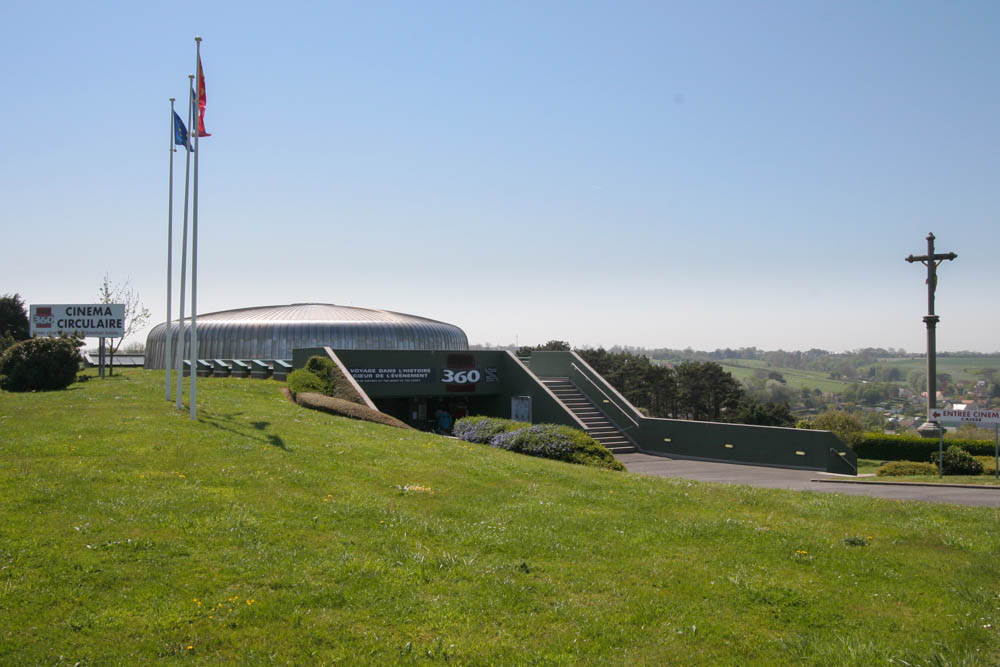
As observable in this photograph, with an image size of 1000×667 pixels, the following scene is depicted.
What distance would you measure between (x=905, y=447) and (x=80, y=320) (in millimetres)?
35963

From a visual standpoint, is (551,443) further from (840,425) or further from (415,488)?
(840,425)

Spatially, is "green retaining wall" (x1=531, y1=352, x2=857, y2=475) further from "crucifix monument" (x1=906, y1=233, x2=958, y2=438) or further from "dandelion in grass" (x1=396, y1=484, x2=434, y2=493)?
"dandelion in grass" (x1=396, y1=484, x2=434, y2=493)

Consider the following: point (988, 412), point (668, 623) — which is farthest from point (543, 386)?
point (668, 623)

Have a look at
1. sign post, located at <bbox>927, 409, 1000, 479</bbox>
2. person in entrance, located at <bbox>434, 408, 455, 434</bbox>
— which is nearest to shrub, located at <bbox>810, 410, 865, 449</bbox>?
sign post, located at <bbox>927, 409, 1000, 479</bbox>

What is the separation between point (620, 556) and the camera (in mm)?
8812

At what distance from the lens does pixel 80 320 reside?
31.5 meters

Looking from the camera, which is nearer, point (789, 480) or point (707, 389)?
point (789, 480)

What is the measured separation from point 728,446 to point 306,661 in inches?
871

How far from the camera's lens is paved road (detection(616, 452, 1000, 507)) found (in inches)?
604

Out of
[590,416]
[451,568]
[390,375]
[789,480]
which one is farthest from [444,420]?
[451,568]

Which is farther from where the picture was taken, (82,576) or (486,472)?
(486,472)

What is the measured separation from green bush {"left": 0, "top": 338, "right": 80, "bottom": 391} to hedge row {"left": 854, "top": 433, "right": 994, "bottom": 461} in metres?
33.1

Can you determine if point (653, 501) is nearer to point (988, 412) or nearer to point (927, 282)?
point (988, 412)

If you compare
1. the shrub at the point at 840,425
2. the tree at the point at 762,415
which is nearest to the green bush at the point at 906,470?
the shrub at the point at 840,425
